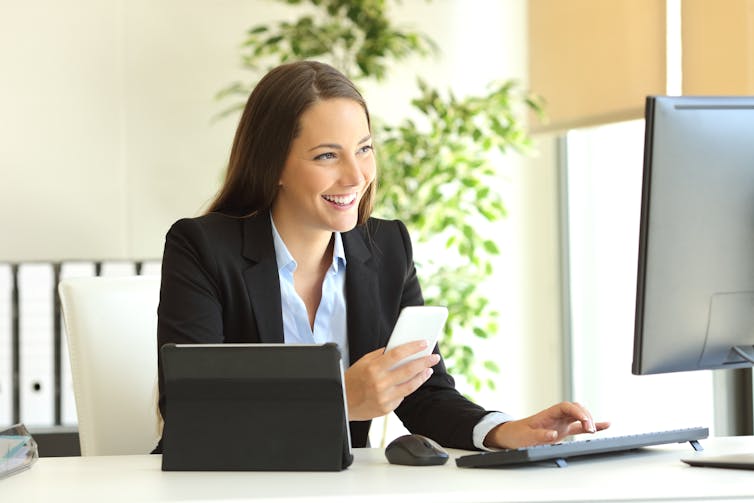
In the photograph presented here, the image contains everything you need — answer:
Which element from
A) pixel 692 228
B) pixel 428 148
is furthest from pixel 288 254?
pixel 428 148

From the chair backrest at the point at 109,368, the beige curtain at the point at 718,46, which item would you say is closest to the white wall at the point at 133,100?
the beige curtain at the point at 718,46

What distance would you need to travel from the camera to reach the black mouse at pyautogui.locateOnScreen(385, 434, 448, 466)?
148cm

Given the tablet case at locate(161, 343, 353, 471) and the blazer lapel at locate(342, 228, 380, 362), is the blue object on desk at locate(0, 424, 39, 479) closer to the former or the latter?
the tablet case at locate(161, 343, 353, 471)

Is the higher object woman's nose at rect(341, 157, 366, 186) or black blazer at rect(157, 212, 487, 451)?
woman's nose at rect(341, 157, 366, 186)

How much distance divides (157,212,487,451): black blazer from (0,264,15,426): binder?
132cm

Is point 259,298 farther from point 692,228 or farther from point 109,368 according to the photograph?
point 692,228

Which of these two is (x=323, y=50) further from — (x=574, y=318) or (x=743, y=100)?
(x=743, y=100)

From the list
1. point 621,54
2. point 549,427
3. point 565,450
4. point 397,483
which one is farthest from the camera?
point 621,54

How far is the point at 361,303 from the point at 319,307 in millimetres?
77

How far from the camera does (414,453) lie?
1.48 meters

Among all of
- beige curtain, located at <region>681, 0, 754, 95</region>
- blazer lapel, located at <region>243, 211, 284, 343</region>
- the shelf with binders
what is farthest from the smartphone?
the shelf with binders

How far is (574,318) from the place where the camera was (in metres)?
3.98

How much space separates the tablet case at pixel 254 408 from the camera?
140 centimetres

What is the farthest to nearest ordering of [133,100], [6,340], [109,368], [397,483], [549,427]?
[133,100], [6,340], [109,368], [549,427], [397,483]
